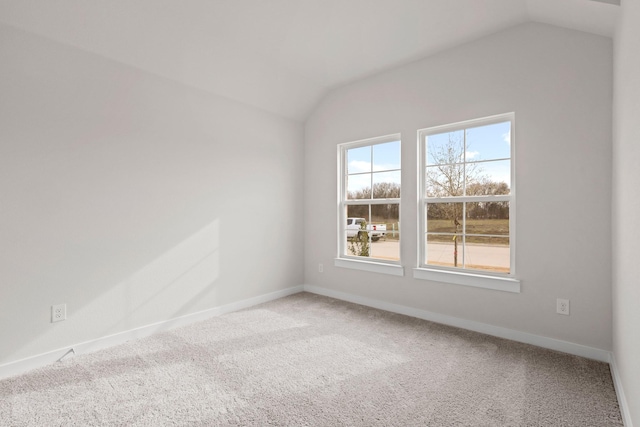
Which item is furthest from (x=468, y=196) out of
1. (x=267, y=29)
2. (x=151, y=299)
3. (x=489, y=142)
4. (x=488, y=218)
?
(x=151, y=299)

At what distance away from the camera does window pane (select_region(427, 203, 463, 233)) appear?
3270mm

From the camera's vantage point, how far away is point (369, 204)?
4.04 metres

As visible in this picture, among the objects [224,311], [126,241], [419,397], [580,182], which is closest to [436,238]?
[580,182]

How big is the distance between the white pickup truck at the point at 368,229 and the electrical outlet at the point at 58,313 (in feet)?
9.82

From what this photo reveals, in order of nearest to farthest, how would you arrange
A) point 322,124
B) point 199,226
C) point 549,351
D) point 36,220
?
point 36,220, point 549,351, point 199,226, point 322,124

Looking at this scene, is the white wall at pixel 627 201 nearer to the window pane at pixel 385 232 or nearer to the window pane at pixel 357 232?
the window pane at pixel 385 232

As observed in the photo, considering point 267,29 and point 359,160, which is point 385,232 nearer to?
point 359,160

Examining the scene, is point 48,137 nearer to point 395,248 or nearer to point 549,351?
point 395,248

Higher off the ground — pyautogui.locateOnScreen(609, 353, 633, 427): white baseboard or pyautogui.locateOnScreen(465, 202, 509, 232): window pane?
pyautogui.locateOnScreen(465, 202, 509, 232): window pane

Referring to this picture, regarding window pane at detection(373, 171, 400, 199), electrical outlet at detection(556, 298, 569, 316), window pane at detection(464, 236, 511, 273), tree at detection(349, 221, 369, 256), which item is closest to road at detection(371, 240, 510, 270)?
window pane at detection(464, 236, 511, 273)

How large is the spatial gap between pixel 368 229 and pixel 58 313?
314 cm

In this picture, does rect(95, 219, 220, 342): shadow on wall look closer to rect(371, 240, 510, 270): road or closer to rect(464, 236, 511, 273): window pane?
rect(371, 240, 510, 270): road

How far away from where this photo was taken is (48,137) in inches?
96.5

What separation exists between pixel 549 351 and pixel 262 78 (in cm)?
382
